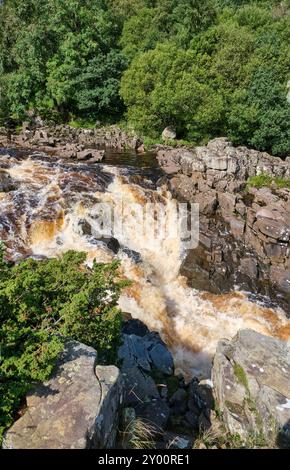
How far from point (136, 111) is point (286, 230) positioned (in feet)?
63.6

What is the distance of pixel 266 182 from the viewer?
22406 millimetres

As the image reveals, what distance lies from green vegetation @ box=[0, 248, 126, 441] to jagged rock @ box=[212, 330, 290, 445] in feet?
8.38

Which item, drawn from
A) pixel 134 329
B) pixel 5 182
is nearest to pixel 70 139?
pixel 5 182

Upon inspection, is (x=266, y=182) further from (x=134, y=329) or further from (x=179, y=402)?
(x=179, y=402)

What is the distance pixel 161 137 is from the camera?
31.7m

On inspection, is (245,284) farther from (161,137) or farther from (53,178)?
(161,137)

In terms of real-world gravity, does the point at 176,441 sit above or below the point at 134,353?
above

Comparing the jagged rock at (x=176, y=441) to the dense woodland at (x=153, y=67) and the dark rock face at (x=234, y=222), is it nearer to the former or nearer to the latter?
the dark rock face at (x=234, y=222)

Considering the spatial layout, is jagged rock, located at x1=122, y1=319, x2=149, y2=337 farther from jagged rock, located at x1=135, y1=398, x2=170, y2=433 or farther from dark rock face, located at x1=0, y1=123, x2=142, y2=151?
dark rock face, located at x1=0, y1=123, x2=142, y2=151

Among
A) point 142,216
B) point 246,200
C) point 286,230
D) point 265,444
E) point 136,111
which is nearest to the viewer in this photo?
point 265,444

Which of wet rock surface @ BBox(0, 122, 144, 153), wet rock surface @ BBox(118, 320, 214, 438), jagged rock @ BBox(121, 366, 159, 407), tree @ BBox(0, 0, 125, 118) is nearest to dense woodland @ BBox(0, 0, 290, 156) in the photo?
tree @ BBox(0, 0, 125, 118)

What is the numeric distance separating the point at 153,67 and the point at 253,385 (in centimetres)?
2954

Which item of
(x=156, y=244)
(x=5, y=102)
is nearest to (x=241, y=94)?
(x=156, y=244)

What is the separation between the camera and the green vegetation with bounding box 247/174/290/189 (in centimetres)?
2211
